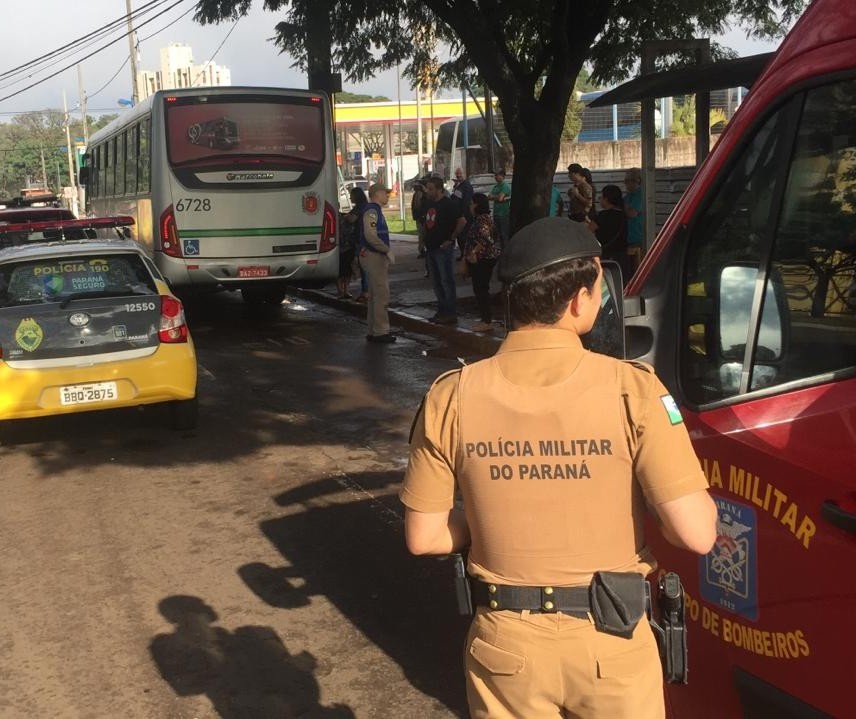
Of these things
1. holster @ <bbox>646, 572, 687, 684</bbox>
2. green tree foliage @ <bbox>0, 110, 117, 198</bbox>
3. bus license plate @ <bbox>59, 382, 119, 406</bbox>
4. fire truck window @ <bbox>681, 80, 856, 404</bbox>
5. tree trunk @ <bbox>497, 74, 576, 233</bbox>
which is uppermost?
green tree foliage @ <bbox>0, 110, 117, 198</bbox>

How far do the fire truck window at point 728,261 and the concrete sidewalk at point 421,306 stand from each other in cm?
754

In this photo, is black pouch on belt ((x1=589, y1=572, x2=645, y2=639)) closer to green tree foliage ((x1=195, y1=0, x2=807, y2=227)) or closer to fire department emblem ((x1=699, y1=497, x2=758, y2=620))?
fire department emblem ((x1=699, y1=497, x2=758, y2=620))

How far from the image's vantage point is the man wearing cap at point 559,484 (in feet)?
6.88

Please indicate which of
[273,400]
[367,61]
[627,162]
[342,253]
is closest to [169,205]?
[342,253]

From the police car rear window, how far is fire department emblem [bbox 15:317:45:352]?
18cm

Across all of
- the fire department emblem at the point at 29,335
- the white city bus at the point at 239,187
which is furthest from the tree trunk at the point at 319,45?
the fire department emblem at the point at 29,335

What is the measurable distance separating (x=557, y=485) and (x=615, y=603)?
0.81ft

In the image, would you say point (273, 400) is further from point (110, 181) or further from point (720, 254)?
point (110, 181)

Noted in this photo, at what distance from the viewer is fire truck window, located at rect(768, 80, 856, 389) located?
2.48 meters

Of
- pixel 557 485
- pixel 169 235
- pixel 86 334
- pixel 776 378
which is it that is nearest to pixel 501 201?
pixel 169 235

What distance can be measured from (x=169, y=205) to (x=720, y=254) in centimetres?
1249

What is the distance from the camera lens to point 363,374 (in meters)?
11.0

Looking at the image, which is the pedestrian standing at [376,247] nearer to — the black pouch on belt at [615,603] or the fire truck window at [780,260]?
the fire truck window at [780,260]

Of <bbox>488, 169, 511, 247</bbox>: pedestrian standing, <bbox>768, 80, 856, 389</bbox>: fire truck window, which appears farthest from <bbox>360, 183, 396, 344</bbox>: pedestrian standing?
<bbox>768, 80, 856, 389</bbox>: fire truck window
